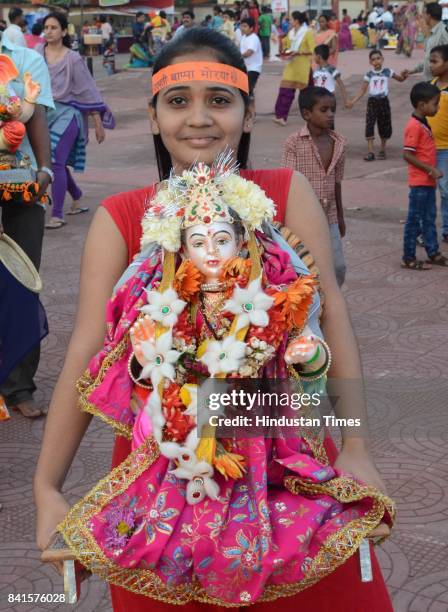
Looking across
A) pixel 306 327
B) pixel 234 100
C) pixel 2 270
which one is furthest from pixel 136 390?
pixel 2 270

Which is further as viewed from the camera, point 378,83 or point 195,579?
point 378,83

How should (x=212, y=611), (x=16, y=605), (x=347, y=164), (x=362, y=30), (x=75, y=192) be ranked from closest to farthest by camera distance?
(x=212, y=611)
(x=16, y=605)
(x=75, y=192)
(x=347, y=164)
(x=362, y=30)

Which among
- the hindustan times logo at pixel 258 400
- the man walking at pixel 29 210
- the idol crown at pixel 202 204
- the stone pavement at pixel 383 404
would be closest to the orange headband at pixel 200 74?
the idol crown at pixel 202 204

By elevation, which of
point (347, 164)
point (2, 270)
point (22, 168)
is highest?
point (22, 168)

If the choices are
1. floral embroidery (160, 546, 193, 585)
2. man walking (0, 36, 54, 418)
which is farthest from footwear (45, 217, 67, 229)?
floral embroidery (160, 546, 193, 585)

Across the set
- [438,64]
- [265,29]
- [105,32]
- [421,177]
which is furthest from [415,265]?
[105,32]

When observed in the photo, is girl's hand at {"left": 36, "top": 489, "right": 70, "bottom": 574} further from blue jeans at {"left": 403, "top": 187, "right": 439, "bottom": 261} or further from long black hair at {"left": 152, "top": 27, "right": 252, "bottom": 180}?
blue jeans at {"left": 403, "top": 187, "right": 439, "bottom": 261}

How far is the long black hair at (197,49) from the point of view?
7.50 feet

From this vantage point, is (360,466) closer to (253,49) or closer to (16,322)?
(16,322)

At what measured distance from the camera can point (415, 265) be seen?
8047 millimetres

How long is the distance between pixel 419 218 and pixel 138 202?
6100 mm

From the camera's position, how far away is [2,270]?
502 centimetres

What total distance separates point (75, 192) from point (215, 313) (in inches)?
343

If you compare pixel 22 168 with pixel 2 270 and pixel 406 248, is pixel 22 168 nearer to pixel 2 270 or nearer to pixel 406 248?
pixel 2 270
